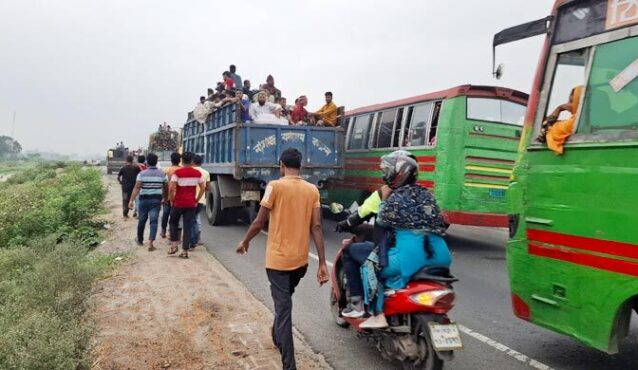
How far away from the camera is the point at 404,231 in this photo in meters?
3.46

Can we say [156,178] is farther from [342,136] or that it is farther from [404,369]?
[404,369]

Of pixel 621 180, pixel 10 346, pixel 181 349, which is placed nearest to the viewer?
pixel 621 180

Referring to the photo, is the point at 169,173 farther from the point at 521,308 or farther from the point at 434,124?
the point at 521,308

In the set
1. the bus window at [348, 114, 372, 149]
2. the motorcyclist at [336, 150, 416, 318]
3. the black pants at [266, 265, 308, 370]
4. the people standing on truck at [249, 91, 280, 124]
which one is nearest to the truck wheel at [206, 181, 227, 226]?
the people standing on truck at [249, 91, 280, 124]

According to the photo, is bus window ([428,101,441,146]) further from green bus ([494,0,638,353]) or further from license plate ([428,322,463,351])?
license plate ([428,322,463,351])

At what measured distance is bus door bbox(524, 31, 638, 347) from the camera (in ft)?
9.52

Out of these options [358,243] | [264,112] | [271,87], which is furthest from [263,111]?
[358,243]

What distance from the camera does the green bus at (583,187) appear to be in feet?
9.59

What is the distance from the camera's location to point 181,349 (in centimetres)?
411

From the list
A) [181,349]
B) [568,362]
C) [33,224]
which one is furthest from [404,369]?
[33,224]

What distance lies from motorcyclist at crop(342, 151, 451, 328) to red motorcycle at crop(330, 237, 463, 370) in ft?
0.23

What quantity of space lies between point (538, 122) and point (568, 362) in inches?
75.9

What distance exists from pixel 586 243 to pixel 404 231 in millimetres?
1150

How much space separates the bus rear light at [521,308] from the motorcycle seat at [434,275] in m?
0.63
